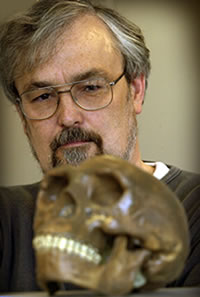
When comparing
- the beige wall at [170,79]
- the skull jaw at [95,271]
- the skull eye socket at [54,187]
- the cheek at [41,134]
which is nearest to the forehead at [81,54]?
the cheek at [41,134]

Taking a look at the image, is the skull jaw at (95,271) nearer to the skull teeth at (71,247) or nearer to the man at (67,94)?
the skull teeth at (71,247)

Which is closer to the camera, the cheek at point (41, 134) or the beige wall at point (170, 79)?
the cheek at point (41, 134)

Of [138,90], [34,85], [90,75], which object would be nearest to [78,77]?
[90,75]

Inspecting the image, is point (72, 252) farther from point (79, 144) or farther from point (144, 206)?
point (79, 144)

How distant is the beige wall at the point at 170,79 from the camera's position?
2.08 metres

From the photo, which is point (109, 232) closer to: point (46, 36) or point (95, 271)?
point (95, 271)

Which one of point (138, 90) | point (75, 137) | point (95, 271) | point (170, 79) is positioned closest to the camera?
point (95, 271)

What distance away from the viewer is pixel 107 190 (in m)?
0.72

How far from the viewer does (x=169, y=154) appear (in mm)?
2223

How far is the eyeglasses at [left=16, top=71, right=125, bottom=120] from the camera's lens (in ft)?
4.84

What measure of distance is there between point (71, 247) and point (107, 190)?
91 millimetres

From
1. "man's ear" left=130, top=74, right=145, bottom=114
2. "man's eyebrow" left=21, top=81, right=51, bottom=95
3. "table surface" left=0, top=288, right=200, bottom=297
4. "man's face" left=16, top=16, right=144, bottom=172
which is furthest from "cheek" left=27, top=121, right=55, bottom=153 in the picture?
"table surface" left=0, top=288, right=200, bottom=297

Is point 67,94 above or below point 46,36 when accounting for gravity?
below

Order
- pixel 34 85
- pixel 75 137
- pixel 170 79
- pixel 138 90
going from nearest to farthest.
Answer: pixel 75 137 → pixel 34 85 → pixel 138 90 → pixel 170 79
